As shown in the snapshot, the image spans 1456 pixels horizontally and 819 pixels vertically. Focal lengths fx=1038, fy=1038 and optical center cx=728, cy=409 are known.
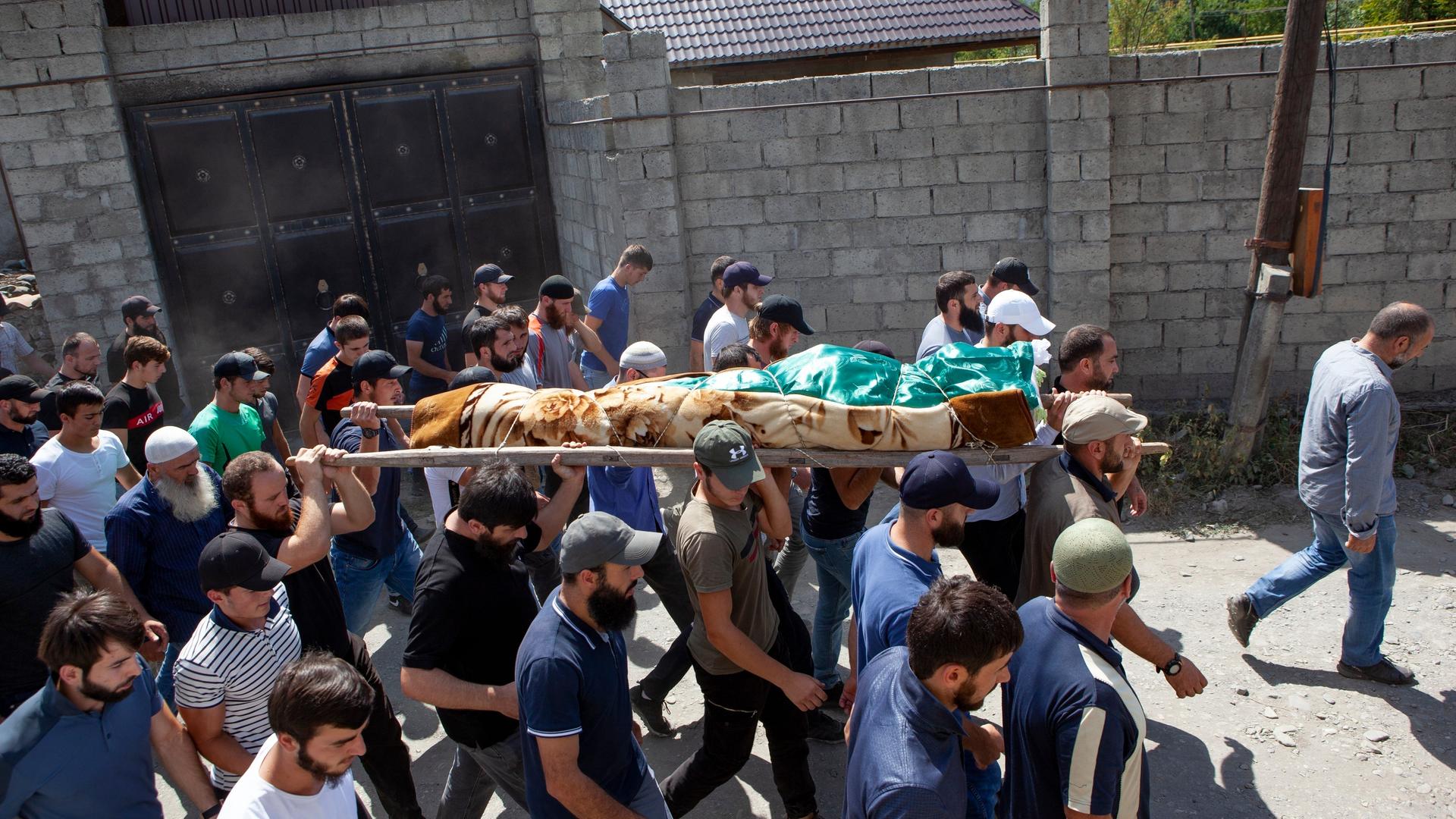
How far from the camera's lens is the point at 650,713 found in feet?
15.5

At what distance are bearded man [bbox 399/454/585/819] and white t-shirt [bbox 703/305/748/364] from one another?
326cm

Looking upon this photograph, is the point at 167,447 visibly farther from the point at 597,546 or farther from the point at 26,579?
the point at 597,546

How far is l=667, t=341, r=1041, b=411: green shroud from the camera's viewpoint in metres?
4.03

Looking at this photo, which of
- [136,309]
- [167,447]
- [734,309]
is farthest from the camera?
[136,309]

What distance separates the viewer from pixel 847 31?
14.1 m

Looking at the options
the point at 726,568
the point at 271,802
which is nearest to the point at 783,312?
the point at 726,568

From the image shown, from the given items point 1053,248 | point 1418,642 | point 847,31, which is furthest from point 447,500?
point 847,31

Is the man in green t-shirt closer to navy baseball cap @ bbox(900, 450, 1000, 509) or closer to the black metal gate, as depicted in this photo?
navy baseball cap @ bbox(900, 450, 1000, 509)

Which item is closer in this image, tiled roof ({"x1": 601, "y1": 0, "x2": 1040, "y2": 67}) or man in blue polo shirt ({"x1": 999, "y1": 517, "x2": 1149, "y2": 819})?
man in blue polo shirt ({"x1": 999, "y1": 517, "x2": 1149, "y2": 819})

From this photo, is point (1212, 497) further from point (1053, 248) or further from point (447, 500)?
point (447, 500)

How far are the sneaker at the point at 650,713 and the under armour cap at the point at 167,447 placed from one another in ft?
7.06

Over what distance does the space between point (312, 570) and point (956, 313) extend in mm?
4030

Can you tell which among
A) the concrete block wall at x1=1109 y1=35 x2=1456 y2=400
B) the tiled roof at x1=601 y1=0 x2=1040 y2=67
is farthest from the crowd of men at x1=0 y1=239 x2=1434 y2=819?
the tiled roof at x1=601 y1=0 x2=1040 y2=67

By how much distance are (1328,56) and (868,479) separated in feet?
18.0
